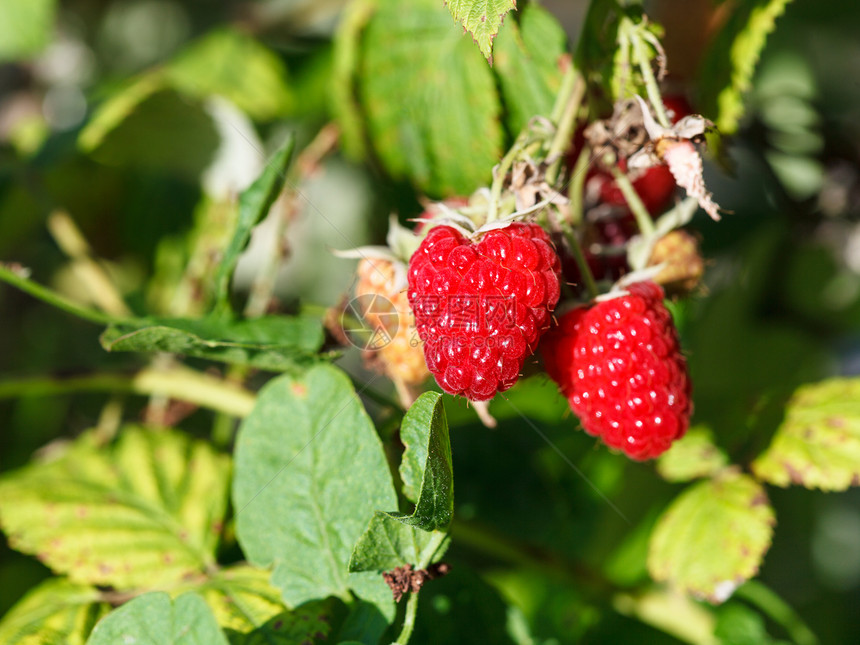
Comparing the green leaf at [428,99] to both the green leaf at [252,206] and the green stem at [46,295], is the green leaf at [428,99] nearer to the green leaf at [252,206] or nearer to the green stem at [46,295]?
the green leaf at [252,206]

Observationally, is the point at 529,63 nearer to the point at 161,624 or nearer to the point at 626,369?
the point at 626,369

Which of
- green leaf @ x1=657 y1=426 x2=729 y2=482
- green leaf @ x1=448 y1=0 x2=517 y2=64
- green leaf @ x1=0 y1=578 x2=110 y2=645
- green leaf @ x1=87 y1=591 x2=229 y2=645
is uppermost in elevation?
green leaf @ x1=448 y1=0 x2=517 y2=64

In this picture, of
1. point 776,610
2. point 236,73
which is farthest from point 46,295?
point 776,610

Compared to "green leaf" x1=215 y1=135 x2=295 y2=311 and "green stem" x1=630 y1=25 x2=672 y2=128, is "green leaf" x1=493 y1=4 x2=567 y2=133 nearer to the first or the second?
"green stem" x1=630 y1=25 x2=672 y2=128

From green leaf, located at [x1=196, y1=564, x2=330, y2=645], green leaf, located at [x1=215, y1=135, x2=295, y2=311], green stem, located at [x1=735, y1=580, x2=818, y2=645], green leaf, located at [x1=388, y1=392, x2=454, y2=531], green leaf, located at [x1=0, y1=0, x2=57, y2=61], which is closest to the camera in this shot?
green leaf, located at [x1=388, y1=392, x2=454, y2=531]

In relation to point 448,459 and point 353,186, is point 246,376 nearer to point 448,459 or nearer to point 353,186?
point 448,459

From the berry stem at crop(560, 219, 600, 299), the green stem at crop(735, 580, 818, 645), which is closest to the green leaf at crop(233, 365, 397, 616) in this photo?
the berry stem at crop(560, 219, 600, 299)

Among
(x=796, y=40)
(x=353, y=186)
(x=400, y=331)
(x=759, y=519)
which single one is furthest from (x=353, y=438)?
(x=796, y=40)

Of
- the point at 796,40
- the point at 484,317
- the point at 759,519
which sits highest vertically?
the point at 484,317

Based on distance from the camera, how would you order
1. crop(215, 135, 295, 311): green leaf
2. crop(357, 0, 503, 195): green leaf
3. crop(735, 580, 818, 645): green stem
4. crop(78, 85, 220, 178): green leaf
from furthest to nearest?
crop(78, 85, 220, 178): green leaf
crop(735, 580, 818, 645): green stem
crop(357, 0, 503, 195): green leaf
crop(215, 135, 295, 311): green leaf
